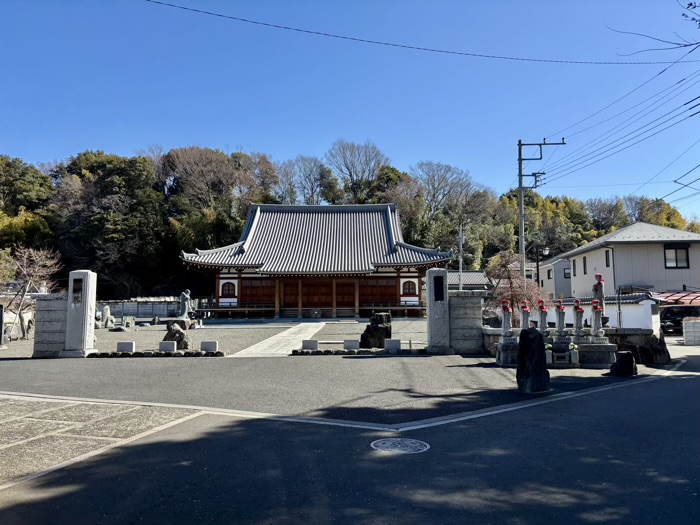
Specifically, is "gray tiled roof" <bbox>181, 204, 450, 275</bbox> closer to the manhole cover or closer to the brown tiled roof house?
the brown tiled roof house

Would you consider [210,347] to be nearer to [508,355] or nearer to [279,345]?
[279,345]

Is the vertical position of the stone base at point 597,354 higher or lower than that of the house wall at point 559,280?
lower

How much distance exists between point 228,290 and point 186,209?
17.2 m

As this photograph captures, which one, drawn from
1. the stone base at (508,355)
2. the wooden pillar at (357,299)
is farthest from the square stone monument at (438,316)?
the wooden pillar at (357,299)

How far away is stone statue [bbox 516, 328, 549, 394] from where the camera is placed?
7480 mm

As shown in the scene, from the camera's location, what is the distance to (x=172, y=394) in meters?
7.54

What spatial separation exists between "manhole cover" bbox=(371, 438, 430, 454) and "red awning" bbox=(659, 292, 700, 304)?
2283 centimetres

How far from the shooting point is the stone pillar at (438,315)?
1211 cm

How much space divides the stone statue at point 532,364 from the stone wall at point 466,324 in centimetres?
462

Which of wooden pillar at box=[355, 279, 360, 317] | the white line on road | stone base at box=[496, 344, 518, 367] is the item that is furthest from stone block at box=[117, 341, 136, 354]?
wooden pillar at box=[355, 279, 360, 317]

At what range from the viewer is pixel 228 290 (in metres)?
29.4

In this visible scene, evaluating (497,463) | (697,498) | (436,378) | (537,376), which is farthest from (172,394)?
(697,498)

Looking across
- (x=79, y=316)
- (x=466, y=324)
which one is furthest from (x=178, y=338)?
(x=466, y=324)

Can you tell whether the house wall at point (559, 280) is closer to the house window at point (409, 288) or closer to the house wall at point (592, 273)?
the house wall at point (592, 273)
